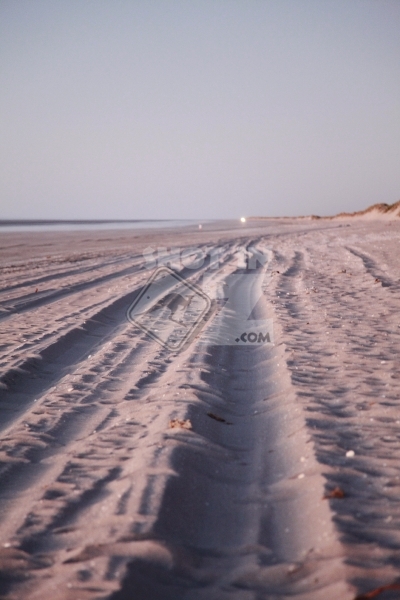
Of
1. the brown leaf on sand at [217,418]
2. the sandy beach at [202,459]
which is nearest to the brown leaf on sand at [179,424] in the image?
the sandy beach at [202,459]

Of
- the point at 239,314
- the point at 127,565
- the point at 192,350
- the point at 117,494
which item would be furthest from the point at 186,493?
the point at 239,314

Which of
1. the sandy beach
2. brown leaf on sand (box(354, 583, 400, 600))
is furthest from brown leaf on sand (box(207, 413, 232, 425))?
brown leaf on sand (box(354, 583, 400, 600))

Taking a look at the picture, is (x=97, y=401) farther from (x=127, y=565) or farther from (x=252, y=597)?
(x=252, y=597)

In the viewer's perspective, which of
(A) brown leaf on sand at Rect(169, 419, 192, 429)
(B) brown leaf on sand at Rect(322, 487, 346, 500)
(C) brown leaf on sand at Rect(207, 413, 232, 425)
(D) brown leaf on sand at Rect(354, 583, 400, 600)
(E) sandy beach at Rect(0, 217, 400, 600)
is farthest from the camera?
(C) brown leaf on sand at Rect(207, 413, 232, 425)

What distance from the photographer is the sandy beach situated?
214cm

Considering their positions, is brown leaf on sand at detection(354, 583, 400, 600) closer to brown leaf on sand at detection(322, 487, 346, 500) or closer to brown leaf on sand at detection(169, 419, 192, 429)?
brown leaf on sand at detection(322, 487, 346, 500)

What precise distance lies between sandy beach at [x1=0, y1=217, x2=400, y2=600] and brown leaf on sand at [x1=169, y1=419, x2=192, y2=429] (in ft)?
0.05

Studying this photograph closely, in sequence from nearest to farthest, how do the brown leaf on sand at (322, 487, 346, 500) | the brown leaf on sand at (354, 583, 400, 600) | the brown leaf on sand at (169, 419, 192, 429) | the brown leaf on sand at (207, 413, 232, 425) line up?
the brown leaf on sand at (354, 583, 400, 600) → the brown leaf on sand at (322, 487, 346, 500) → the brown leaf on sand at (169, 419, 192, 429) → the brown leaf on sand at (207, 413, 232, 425)

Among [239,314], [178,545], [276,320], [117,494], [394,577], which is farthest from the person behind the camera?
[239,314]

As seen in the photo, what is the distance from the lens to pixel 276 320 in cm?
666

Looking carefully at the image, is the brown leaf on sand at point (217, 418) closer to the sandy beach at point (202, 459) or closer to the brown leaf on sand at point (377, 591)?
the sandy beach at point (202, 459)

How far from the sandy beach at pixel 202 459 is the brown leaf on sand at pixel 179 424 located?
15 millimetres

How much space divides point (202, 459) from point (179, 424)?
433 millimetres

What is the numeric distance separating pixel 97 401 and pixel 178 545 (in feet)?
6.79
